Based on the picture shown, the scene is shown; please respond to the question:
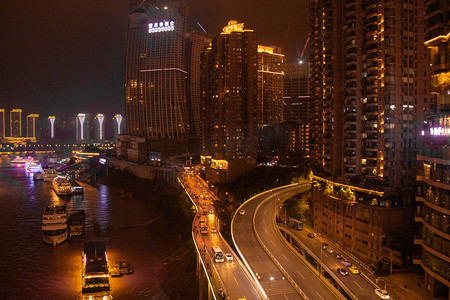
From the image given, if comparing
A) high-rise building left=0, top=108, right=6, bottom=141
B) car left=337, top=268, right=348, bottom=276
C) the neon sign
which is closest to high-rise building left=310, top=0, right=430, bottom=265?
car left=337, top=268, right=348, bottom=276

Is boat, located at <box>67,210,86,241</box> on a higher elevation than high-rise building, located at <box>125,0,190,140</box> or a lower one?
lower

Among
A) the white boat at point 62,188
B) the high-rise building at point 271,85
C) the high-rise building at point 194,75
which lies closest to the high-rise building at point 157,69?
the high-rise building at point 194,75

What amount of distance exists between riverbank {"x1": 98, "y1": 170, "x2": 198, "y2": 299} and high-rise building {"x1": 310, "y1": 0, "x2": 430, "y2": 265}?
398 inches

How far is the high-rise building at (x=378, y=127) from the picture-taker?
22.6 metres

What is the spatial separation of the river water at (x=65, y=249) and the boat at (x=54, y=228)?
54 cm

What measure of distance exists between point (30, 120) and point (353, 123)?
15767 cm

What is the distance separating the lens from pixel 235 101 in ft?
143

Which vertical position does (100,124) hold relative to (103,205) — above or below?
above

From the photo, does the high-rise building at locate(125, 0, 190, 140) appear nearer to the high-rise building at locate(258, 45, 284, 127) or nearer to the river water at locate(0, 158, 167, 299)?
the high-rise building at locate(258, 45, 284, 127)

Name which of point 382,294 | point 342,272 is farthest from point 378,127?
point 382,294

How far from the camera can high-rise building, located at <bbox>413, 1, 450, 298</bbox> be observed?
16.2 metres

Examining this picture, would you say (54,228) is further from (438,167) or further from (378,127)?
(438,167)

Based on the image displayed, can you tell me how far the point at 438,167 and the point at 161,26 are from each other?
67.4 m

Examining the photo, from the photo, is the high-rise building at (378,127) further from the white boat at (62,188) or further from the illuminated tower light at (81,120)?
the illuminated tower light at (81,120)
